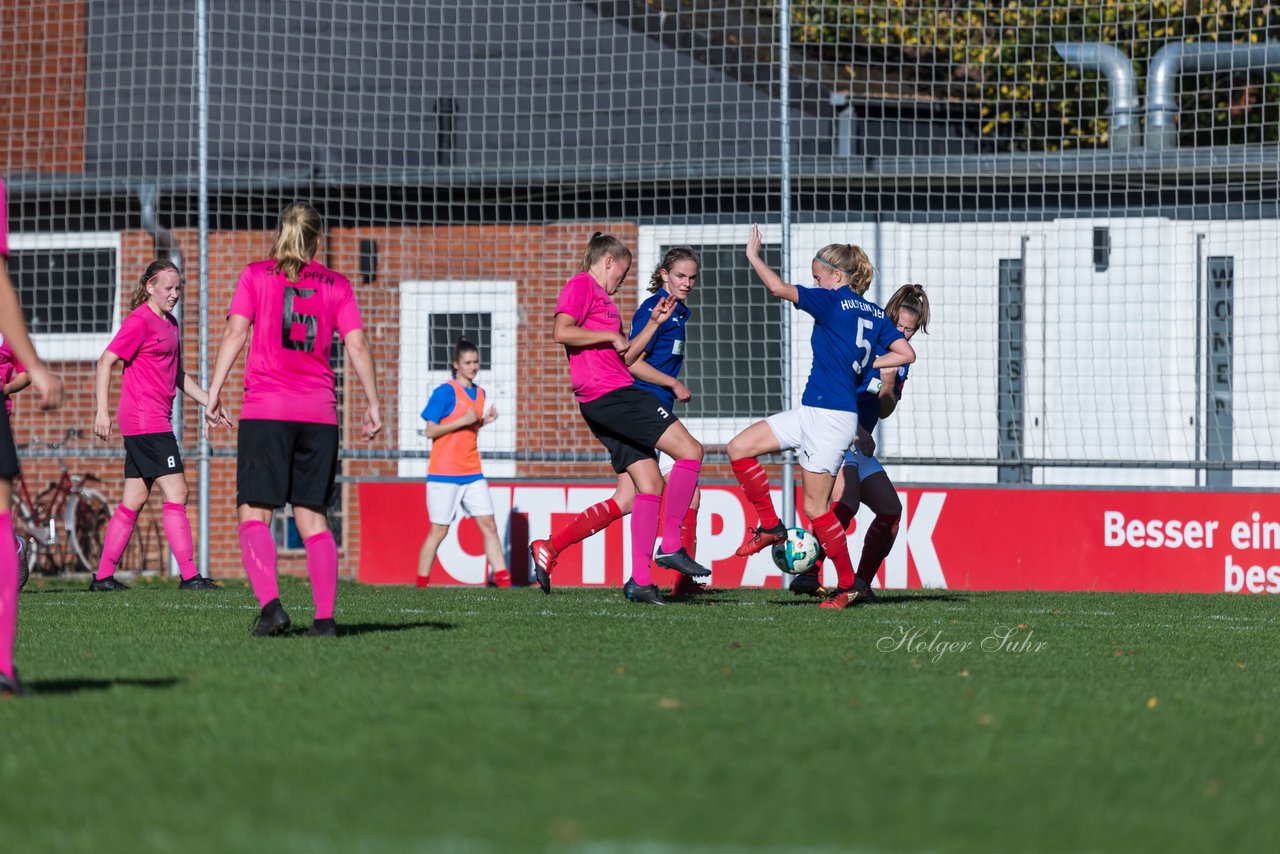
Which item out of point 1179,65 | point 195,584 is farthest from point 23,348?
point 1179,65

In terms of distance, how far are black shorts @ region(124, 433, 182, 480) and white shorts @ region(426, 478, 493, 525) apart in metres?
1.87

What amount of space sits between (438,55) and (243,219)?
2.41 meters

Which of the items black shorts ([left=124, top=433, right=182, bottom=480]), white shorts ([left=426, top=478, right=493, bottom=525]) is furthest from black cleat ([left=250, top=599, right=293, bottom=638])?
white shorts ([left=426, top=478, right=493, bottom=525])

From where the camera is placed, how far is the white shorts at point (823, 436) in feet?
28.2

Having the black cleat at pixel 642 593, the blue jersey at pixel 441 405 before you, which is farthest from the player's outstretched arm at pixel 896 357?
the blue jersey at pixel 441 405

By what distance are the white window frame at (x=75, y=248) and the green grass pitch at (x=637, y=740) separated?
903cm

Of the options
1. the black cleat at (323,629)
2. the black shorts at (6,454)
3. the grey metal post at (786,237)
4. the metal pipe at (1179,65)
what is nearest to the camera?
the black shorts at (6,454)

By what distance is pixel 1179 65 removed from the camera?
15242 mm

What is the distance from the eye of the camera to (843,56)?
15.8m

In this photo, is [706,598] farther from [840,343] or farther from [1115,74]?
[1115,74]

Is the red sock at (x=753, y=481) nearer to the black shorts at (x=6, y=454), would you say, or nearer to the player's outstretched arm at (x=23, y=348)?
the black shorts at (x=6, y=454)

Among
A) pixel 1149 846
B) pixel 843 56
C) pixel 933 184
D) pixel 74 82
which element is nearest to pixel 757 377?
pixel 933 184

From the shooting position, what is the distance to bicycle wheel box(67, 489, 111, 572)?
50.4ft

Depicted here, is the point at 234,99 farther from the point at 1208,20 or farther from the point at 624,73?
the point at 1208,20
